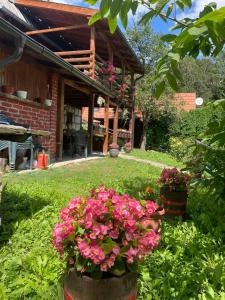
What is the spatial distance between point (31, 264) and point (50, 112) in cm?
775

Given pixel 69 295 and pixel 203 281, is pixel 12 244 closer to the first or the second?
pixel 69 295

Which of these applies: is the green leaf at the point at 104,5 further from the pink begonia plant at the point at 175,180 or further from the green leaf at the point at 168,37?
the pink begonia plant at the point at 175,180

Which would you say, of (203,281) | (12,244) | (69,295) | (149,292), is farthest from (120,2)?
(12,244)

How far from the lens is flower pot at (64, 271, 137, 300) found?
77.5 inches

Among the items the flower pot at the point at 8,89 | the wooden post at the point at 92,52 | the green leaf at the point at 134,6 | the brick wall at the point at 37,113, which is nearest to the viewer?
the green leaf at the point at 134,6

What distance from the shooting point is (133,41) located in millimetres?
28078

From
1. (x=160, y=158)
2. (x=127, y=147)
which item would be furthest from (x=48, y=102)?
(x=127, y=147)

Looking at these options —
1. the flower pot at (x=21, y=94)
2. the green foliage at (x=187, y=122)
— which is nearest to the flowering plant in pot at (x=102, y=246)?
the flower pot at (x=21, y=94)

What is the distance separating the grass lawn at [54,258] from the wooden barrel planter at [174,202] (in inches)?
10.3

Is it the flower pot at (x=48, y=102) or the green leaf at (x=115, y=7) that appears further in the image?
the flower pot at (x=48, y=102)

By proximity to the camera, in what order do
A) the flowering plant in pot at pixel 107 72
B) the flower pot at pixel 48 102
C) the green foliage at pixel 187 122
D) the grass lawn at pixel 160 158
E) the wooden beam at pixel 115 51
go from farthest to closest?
the green foliage at pixel 187 122
the grass lawn at pixel 160 158
the flowering plant in pot at pixel 107 72
the wooden beam at pixel 115 51
the flower pot at pixel 48 102

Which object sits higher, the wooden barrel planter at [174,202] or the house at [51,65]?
the house at [51,65]

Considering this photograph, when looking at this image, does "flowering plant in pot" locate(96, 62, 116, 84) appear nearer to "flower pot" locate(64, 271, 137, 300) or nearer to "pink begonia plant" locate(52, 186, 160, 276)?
"pink begonia plant" locate(52, 186, 160, 276)

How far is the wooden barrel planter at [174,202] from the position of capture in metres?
4.85
